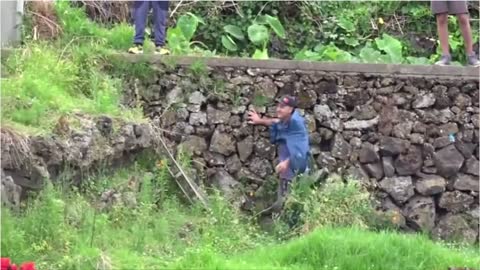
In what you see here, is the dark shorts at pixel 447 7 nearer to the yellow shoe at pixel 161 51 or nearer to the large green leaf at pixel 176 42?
the large green leaf at pixel 176 42

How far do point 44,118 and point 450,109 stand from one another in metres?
4.29

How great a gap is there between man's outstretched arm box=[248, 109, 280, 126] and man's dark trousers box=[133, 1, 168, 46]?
1180 mm

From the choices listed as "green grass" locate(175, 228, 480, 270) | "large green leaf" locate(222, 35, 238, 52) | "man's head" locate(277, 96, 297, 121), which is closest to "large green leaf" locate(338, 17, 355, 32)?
"large green leaf" locate(222, 35, 238, 52)

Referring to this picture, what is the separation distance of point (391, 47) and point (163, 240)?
13.6 feet

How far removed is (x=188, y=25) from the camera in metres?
9.75

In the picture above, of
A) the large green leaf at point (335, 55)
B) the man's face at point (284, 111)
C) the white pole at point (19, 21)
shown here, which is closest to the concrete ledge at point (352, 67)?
the large green leaf at point (335, 55)

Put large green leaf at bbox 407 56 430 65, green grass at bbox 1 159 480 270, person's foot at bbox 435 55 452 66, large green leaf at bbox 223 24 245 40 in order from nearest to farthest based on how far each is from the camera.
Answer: green grass at bbox 1 159 480 270 < person's foot at bbox 435 55 452 66 < large green leaf at bbox 407 56 430 65 < large green leaf at bbox 223 24 245 40

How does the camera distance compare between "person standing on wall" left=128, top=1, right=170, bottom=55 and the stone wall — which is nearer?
"person standing on wall" left=128, top=1, right=170, bottom=55

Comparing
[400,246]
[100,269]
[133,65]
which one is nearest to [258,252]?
[400,246]

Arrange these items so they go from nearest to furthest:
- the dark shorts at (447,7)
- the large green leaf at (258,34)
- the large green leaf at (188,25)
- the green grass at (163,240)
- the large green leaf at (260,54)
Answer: the green grass at (163,240) → the dark shorts at (447,7) → the large green leaf at (260,54) → the large green leaf at (188,25) → the large green leaf at (258,34)

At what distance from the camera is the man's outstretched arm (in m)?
8.72

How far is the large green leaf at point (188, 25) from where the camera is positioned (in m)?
9.70

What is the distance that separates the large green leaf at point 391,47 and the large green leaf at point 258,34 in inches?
51.1

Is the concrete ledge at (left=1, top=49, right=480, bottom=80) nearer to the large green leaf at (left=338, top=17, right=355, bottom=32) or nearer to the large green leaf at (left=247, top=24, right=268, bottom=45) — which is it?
the large green leaf at (left=247, top=24, right=268, bottom=45)
